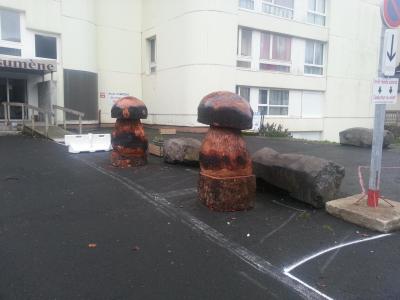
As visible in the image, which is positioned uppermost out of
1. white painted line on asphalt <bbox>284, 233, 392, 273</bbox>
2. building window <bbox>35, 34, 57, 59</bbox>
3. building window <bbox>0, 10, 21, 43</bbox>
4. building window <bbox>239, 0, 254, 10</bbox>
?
building window <bbox>239, 0, 254, 10</bbox>

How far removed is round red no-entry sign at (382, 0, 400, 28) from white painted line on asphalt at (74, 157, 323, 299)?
154 inches

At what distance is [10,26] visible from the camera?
57.8 feet

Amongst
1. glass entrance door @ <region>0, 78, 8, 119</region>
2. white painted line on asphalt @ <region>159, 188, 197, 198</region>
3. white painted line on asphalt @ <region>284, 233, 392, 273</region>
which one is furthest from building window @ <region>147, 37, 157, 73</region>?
white painted line on asphalt @ <region>284, 233, 392, 273</region>

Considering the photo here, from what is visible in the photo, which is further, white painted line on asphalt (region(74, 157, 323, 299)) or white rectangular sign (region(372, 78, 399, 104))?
white rectangular sign (region(372, 78, 399, 104))

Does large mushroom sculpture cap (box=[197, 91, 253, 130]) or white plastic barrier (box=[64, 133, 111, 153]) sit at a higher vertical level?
large mushroom sculpture cap (box=[197, 91, 253, 130])

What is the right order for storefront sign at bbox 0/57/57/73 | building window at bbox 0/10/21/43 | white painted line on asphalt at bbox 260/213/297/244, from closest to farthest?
white painted line on asphalt at bbox 260/213/297/244, storefront sign at bbox 0/57/57/73, building window at bbox 0/10/21/43

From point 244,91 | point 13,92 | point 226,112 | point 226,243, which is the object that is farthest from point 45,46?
point 226,243

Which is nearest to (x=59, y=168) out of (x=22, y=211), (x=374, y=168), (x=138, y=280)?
(x=22, y=211)

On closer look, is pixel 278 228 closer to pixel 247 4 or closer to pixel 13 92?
pixel 247 4

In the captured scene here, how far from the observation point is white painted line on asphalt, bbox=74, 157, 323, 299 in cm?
350

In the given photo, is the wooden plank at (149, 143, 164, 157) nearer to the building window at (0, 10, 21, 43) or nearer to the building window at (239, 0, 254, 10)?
the building window at (0, 10, 21, 43)

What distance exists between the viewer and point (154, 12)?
21062mm

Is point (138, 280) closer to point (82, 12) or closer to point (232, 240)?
point (232, 240)

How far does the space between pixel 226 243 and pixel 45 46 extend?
1762 cm
